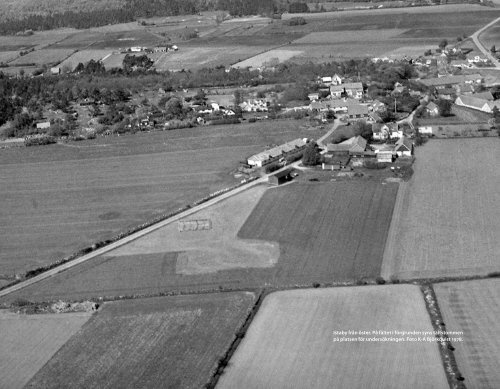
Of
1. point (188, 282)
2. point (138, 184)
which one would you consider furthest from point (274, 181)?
point (188, 282)

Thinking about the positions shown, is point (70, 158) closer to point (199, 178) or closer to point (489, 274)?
point (199, 178)

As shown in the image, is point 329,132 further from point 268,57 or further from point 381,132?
point 268,57

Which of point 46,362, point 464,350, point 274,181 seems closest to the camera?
point 464,350

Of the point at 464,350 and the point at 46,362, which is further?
the point at 46,362

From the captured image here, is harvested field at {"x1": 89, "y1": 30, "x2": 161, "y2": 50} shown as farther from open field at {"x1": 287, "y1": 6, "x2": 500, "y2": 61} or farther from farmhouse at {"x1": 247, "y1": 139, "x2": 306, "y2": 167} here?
farmhouse at {"x1": 247, "y1": 139, "x2": 306, "y2": 167}

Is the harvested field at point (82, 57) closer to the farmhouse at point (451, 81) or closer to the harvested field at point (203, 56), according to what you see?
the harvested field at point (203, 56)

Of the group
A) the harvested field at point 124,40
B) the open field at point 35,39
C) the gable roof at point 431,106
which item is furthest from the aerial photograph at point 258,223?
the open field at point 35,39
